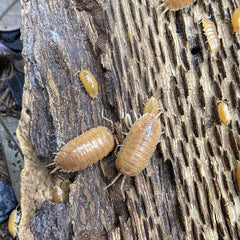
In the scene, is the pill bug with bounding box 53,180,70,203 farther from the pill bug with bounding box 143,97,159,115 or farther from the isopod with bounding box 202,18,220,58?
the isopod with bounding box 202,18,220,58

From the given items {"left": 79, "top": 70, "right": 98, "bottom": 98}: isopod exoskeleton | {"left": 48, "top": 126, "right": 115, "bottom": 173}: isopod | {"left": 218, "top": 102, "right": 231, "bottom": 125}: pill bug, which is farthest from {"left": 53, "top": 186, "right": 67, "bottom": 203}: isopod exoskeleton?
{"left": 218, "top": 102, "right": 231, "bottom": 125}: pill bug

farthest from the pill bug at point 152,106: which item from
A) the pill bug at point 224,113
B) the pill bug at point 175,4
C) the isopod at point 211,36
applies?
the pill bug at point 175,4

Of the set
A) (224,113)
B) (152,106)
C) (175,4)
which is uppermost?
(175,4)

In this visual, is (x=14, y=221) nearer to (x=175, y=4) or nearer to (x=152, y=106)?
(x=152, y=106)

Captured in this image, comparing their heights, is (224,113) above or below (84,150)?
above

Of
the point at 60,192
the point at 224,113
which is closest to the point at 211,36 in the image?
the point at 224,113

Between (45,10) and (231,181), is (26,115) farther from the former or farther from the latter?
(231,181)
